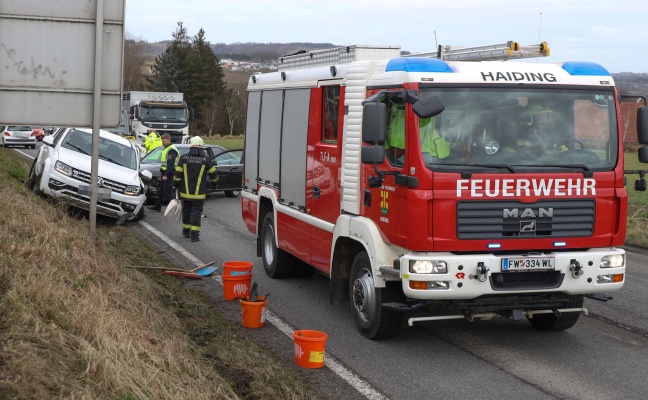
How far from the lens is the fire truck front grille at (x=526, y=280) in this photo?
7820mm

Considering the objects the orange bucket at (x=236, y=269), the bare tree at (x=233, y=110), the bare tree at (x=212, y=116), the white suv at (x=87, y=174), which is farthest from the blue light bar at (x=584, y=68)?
the bare tree at (x=233, y=110)

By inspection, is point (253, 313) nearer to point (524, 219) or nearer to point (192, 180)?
point (524, 219)

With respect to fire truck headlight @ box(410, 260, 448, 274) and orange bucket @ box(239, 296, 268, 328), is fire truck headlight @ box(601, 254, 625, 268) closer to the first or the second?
fire truck headlight @ box(410, 260, 448, 274)

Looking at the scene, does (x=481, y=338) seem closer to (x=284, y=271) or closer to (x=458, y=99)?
(x=458, y=99)

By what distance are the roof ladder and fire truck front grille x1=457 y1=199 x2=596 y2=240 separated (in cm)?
249

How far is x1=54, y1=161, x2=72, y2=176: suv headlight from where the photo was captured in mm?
15672

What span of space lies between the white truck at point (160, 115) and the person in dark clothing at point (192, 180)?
2273 cm

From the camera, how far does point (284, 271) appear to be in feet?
38.7

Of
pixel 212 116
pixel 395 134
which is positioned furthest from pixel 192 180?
pixel 212 116

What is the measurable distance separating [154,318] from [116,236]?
6977mm

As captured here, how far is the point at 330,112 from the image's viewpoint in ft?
31.2

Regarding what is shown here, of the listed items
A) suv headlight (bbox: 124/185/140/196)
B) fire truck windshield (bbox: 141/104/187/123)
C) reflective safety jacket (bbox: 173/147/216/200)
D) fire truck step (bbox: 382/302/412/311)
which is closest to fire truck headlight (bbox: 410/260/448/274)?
fire truck step (bbox: 382/302/412/311)

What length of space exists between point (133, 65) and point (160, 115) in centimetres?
7488

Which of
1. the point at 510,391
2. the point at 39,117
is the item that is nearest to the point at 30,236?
the point at 39,117
